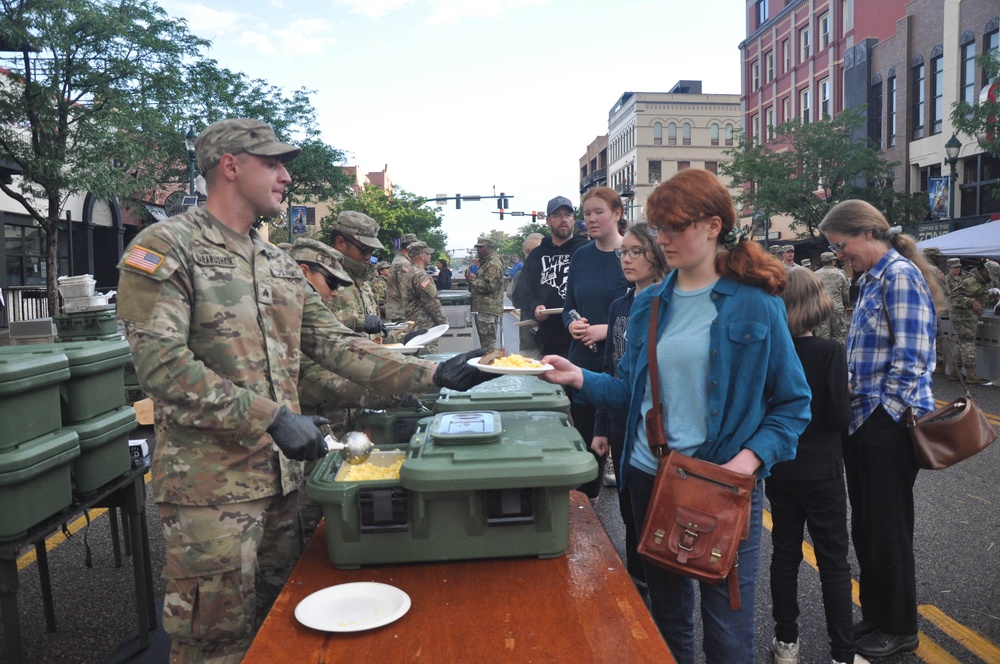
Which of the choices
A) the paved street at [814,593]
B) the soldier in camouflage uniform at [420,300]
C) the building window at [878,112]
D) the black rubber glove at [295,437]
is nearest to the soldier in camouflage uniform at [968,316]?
the paved street at [814,593]

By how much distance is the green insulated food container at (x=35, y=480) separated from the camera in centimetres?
277

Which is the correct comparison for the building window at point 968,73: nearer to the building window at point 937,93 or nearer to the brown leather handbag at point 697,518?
the building window at point 937,93

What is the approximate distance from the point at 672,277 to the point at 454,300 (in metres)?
12.4

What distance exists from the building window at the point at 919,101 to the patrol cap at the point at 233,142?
34.2m

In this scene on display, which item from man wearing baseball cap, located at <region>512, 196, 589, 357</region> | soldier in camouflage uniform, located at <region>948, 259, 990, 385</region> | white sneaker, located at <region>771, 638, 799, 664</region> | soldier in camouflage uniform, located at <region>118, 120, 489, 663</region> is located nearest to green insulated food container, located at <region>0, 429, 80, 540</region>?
soldier in camouflage uniform, located at <region>118, 120, 489, 663</region>

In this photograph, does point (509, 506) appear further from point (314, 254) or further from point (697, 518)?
point (314, 254)

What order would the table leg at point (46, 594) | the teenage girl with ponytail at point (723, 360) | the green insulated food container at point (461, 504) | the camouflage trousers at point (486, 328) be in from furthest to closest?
the camouflage trousers at point (486, 328) → the table leg at point (46, 594) → the teenage girl with ponytail at point (723, 360) → the green insulated food container at point (461, 504)

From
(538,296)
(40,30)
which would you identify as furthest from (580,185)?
(538,296)

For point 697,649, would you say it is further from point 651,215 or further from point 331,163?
point 331,163

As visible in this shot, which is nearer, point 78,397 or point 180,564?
point 180,564

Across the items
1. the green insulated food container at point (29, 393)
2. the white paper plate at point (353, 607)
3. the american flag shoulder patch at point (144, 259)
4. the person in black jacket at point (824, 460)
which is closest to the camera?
the white paper plate at point (353, 607)

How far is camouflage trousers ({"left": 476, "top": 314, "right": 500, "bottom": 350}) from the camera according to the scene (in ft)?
47.3

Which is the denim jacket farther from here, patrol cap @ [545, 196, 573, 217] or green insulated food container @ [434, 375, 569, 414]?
patrol cap @ [545, 196, 573, 217]

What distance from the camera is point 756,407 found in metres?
2.52
